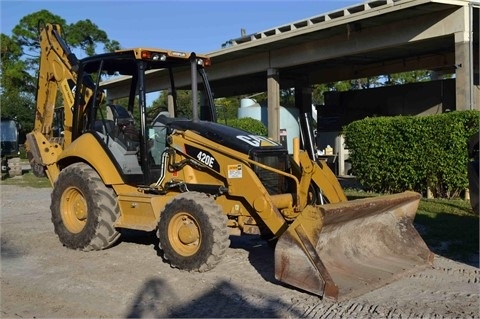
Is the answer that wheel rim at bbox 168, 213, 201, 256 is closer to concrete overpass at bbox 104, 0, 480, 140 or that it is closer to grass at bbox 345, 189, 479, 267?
grass at bbox 345, 189, 479, 267

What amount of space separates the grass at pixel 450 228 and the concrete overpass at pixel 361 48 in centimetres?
566

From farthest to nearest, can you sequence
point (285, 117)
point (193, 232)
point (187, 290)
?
point (285, 117) → point (193, 232) → point (187, 290)

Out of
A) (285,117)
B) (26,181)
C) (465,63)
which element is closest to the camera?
(465,63)

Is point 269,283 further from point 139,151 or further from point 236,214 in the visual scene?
point 139,151

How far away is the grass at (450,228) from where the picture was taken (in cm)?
827

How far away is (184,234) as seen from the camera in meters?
7.05

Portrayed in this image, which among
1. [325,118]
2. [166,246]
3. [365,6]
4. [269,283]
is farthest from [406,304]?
[325,118]

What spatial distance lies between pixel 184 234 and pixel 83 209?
2.31 metres

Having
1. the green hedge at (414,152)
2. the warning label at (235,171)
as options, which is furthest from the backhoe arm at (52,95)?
the green hedge at (414,152)

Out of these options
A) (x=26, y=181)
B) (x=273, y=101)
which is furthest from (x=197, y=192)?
(x=273, y=101)

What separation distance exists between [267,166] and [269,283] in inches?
56.9

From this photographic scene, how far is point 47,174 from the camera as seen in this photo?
970 centimetres

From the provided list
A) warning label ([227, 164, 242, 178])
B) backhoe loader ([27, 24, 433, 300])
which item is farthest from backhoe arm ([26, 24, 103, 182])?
warning label ([227, 164, 242, 178])

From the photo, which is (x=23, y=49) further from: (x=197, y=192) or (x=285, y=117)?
(x=197, y=192)
